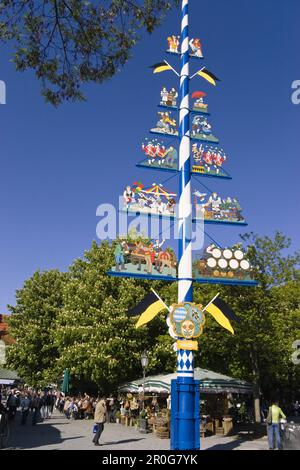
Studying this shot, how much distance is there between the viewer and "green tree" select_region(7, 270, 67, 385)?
4016cm

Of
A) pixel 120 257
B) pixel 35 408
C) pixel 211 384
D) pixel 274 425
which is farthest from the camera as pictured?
pixel 35 408

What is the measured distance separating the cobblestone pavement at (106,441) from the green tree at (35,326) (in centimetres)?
1854

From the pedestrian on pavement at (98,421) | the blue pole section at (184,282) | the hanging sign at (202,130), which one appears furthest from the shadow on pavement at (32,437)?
the hanging sign at (202,130)

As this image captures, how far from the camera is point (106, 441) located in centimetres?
1736

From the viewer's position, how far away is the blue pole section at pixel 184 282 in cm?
1441

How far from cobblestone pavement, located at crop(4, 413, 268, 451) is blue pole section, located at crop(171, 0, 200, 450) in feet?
8.14

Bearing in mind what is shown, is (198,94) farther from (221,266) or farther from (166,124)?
(221,266)

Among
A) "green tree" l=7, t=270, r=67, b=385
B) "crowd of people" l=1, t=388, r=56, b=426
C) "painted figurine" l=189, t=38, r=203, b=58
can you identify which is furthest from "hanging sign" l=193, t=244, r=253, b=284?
"green tree" l=7, t=270, r=67, b=385

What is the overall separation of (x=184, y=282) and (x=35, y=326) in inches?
1088

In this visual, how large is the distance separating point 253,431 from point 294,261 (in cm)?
917

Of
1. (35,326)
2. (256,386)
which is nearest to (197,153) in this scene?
(256,386)

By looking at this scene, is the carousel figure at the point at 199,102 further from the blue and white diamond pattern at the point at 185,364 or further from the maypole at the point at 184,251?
the blue and white diamond pattern at the point at 185,364

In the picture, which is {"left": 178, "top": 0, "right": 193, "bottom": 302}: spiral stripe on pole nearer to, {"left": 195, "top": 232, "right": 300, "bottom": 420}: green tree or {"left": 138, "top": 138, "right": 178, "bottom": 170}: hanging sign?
{"left": 138, "top": 138, "right": 178, "bottom": 170}: hanging sign

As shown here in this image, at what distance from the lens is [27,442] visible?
1705 centimetres
